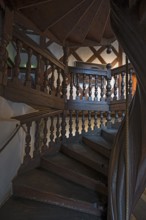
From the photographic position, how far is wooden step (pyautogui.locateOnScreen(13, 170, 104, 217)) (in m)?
1.58

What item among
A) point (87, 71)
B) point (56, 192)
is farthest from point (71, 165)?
point (87, 71)

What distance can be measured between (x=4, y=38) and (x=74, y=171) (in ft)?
5.00

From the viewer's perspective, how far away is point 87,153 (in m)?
2.43

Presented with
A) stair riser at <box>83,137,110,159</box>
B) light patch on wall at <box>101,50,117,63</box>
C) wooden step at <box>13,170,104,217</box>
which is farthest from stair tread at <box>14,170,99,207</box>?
light patch on wall at <box>101,50,117,63</box>

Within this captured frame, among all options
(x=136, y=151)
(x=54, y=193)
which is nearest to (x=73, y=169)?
(x=54, y=193)

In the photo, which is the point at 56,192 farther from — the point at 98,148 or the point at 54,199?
the point at 98,148

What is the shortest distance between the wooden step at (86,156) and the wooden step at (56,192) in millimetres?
307

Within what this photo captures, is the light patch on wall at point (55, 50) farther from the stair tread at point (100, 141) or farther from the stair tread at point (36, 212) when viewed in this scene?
the stair tread at point (36, 212)

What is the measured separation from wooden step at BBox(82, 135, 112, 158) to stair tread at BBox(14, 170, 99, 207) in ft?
1.95

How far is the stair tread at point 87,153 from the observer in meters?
2.16

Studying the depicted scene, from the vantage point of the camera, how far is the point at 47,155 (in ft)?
8.30

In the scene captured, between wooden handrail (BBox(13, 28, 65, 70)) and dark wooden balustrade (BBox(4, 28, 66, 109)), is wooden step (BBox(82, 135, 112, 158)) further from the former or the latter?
wooden handrail (BBox(13, 28, 65, 70))

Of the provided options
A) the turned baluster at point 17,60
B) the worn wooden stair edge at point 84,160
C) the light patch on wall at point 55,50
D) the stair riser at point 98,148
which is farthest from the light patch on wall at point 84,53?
the turned baluster at point 17,60

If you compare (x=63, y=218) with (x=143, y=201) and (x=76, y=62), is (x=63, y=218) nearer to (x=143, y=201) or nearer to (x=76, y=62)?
(x=143, y=201)
